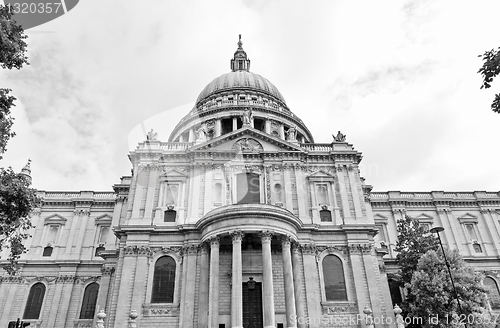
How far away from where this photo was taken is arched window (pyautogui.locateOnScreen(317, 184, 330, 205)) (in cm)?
3272

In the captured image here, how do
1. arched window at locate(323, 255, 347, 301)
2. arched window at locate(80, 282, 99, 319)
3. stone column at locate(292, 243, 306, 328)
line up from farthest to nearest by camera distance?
1. arched window at locate(80, 282, 99, 319)
2. arched window at locate(323, 255, 347, 301)
3. stone column at locate(292, 243, 306, 328)

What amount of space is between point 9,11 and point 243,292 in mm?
22148

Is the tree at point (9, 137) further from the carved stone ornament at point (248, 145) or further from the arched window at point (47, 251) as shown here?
the arched window at point (47, 251)

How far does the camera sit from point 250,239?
94.0 feet

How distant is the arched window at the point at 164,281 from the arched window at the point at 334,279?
1174 centimetres

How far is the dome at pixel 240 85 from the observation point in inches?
2189

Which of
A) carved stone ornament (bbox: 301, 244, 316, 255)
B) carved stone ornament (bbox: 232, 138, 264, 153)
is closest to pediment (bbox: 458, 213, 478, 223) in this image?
carved stone ornament (bbox: 301, 244, 316, 255)

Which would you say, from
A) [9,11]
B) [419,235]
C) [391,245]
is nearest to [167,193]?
[9,11]

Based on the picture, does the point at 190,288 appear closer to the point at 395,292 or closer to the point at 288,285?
the point at 288,285

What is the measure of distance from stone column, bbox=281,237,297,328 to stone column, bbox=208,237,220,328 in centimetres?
477

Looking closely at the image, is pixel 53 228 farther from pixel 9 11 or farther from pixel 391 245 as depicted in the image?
pixel 391 245

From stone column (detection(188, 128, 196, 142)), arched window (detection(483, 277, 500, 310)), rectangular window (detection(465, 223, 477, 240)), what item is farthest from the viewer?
stone column (detection(188, 128, 196, 142))

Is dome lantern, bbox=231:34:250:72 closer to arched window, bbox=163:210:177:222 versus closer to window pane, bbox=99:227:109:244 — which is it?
window pane, bbox=99:227:109:244

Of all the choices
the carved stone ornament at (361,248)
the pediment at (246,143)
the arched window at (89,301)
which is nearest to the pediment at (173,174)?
the pediment at (246,143)
